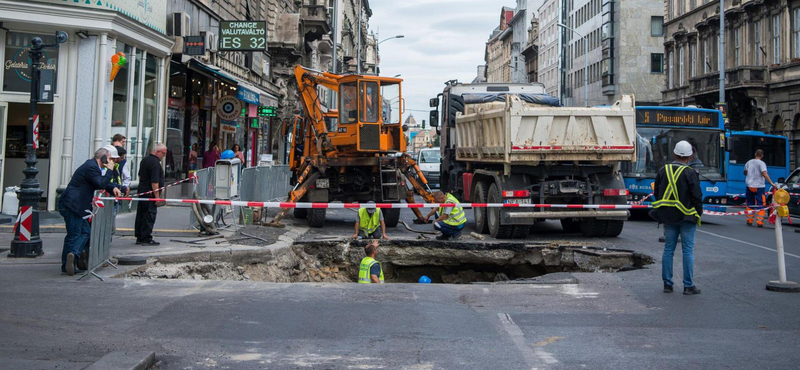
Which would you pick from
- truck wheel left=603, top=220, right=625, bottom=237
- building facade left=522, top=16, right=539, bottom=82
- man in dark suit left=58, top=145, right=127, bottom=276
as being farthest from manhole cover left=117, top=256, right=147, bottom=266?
building facade left=522, top=16, right=539, bottom=82

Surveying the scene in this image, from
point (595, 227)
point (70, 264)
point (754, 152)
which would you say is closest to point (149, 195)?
point (70, 264)

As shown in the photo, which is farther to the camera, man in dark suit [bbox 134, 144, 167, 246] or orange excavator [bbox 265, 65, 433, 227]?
orange excavator [bbox 265, 65, 433, 227]

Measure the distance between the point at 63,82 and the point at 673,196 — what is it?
11878mm

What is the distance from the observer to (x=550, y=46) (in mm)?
92188

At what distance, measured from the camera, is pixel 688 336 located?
6203 millimetres

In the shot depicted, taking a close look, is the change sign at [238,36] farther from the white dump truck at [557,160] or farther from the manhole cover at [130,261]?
the manhole cover at [130,261]

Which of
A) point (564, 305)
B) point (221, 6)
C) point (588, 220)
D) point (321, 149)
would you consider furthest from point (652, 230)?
point (221, 6)

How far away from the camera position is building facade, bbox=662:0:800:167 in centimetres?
3606

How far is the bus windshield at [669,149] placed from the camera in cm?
1828

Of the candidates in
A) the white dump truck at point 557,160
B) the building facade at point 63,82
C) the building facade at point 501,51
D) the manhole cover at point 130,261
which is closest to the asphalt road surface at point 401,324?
the manhole cover at point 130,261

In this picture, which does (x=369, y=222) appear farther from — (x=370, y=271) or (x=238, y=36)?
(x=238, y=36)

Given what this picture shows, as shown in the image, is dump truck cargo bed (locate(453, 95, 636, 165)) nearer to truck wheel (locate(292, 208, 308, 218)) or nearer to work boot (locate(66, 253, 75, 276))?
truck wheel (locate(292, 208, 308, 218))

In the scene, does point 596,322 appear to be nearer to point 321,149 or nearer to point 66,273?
point 66,273

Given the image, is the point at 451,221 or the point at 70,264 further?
the point at 451,221
